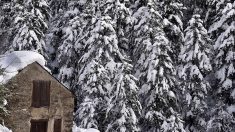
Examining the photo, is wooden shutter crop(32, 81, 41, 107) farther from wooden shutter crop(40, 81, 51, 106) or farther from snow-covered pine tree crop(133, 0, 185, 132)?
snow-covered pine tree crop(133, 0, 185, 132)

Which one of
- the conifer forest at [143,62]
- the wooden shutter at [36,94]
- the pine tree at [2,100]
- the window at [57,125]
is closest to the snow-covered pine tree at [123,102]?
the conifer forest at [143,62]

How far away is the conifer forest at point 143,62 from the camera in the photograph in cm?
3130

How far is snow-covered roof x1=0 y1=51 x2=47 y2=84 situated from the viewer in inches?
1001

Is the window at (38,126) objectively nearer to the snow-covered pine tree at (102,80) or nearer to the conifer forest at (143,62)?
the conifer forest at (143,62)

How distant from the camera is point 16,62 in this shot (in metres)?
26.4

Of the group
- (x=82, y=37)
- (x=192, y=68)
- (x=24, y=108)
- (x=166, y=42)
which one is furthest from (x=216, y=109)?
(x=24, y=108)

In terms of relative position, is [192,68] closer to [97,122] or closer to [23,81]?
[97,122]

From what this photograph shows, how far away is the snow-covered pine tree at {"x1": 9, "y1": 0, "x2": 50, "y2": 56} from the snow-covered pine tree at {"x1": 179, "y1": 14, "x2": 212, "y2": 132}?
12.6 m

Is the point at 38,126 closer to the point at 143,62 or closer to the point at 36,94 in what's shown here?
the point at 36,94

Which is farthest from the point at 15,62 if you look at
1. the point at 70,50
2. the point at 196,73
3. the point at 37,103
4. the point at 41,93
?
the point at 196,73

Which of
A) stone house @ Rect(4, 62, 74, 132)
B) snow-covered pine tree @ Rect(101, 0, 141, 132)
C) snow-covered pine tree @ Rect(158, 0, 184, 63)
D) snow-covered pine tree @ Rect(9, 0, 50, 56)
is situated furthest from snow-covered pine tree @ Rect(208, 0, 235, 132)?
snow-covered pine tree @ Rect(9, 0, 50, 56)

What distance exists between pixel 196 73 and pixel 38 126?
1383 centimetres

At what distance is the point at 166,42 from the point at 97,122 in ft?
27.5

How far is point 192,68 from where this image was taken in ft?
112
